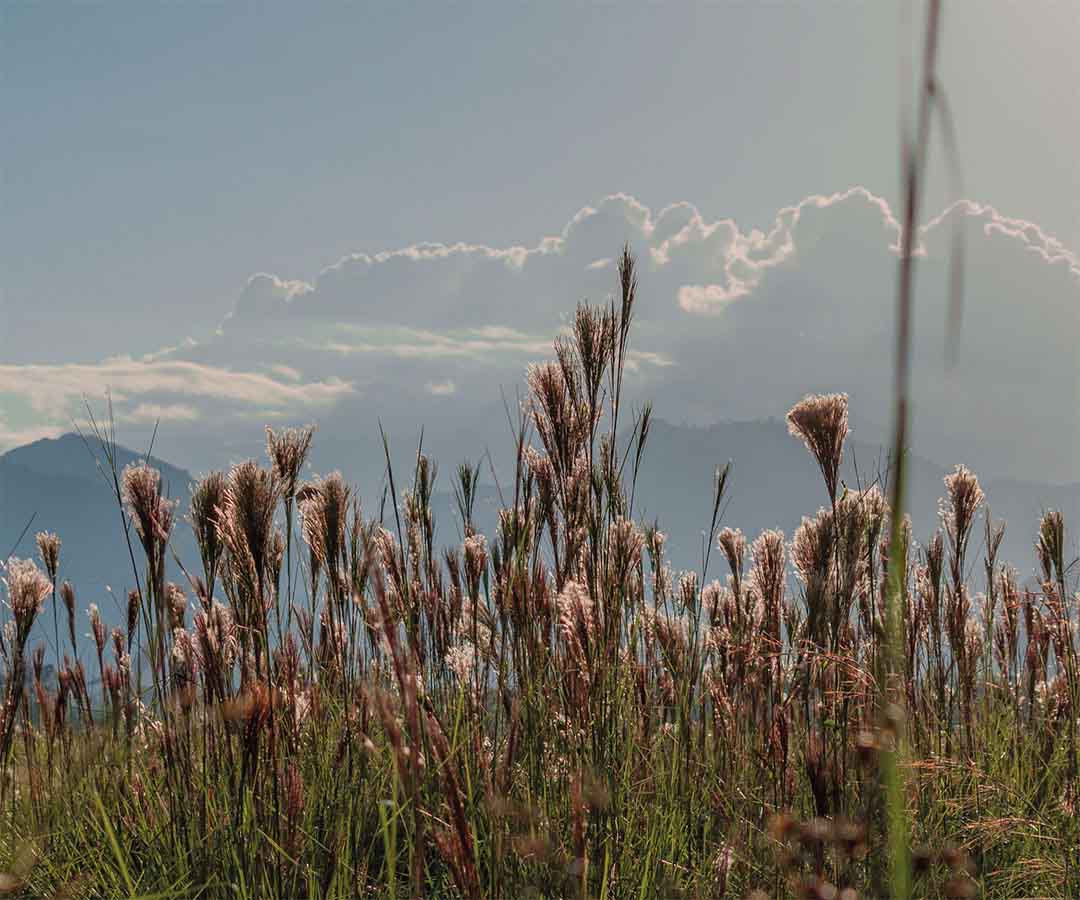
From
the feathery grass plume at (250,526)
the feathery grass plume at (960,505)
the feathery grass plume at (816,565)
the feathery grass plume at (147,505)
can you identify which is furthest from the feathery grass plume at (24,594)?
the feathery grass plume at (960,505)

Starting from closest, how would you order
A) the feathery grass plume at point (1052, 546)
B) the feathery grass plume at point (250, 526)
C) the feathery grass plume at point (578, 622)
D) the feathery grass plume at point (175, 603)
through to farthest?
the feathery grass plume at point (578, 622) → the feathery grass plume at point (250, 526) → the feathery grass plume at point (175, 603) → the feathery grass plume at point (1052, 546)

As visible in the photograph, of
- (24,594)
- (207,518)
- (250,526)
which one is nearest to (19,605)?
(24,594)

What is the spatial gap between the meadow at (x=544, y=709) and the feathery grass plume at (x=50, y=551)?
19 millimetres

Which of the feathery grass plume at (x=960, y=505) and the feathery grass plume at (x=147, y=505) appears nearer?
the feathery grass plume at (x=147, y=505)

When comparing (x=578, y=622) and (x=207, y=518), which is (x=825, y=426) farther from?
(x=207, y=518)

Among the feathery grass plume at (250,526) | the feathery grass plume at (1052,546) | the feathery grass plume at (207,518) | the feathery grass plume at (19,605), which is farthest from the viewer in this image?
the feathery grass plume at (1052,546)

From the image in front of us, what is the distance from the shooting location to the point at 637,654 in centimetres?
326

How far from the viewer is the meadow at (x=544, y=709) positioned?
2.11 m

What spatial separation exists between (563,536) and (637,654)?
0.64 metres

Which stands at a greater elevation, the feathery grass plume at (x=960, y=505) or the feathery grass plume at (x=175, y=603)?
the feathery grass plume at (x=960, y=505)

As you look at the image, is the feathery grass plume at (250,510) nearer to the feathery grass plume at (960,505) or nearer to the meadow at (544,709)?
the meadow at (544,709)

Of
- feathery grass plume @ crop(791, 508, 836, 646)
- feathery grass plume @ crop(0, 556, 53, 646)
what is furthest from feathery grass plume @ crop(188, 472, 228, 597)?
feathery grass plume @ crop(791, 508, 836, 646)

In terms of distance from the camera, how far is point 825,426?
2.66 meters

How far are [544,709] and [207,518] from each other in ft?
3.65
